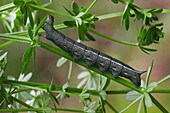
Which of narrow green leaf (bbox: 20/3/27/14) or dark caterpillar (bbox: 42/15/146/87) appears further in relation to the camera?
dark caterpillar (bbox: 42/15/146/87)

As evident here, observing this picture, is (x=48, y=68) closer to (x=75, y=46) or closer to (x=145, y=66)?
(x=145, y=66)

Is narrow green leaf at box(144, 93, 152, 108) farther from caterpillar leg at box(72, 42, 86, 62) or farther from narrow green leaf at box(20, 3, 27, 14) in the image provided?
narrow green leaf at box(20, 3, 27, 14)

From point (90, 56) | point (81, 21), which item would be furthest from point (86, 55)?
point (81, 21)

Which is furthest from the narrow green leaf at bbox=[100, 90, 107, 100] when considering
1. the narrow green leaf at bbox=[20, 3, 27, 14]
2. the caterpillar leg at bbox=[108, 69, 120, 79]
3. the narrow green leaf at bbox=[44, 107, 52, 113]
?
the narrow green leaf at bbox=[20, 3, 27, 14]

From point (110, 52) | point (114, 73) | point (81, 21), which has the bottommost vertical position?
point (110, 52)

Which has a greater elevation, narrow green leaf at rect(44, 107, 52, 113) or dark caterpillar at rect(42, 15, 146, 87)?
dark caterpillar at rect(42, 15, 146, 87)

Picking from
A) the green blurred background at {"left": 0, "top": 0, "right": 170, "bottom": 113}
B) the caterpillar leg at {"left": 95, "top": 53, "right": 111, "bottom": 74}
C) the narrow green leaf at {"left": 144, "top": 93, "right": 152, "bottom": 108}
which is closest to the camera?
the narrow green leaf at {"left": 144, "top": 93, "right": 152, "bottom": 108}

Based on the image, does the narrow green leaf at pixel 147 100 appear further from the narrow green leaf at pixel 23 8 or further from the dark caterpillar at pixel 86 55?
the narrow green leaf at pixel 23 8

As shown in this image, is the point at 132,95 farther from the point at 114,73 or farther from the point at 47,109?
the point at 47,109
